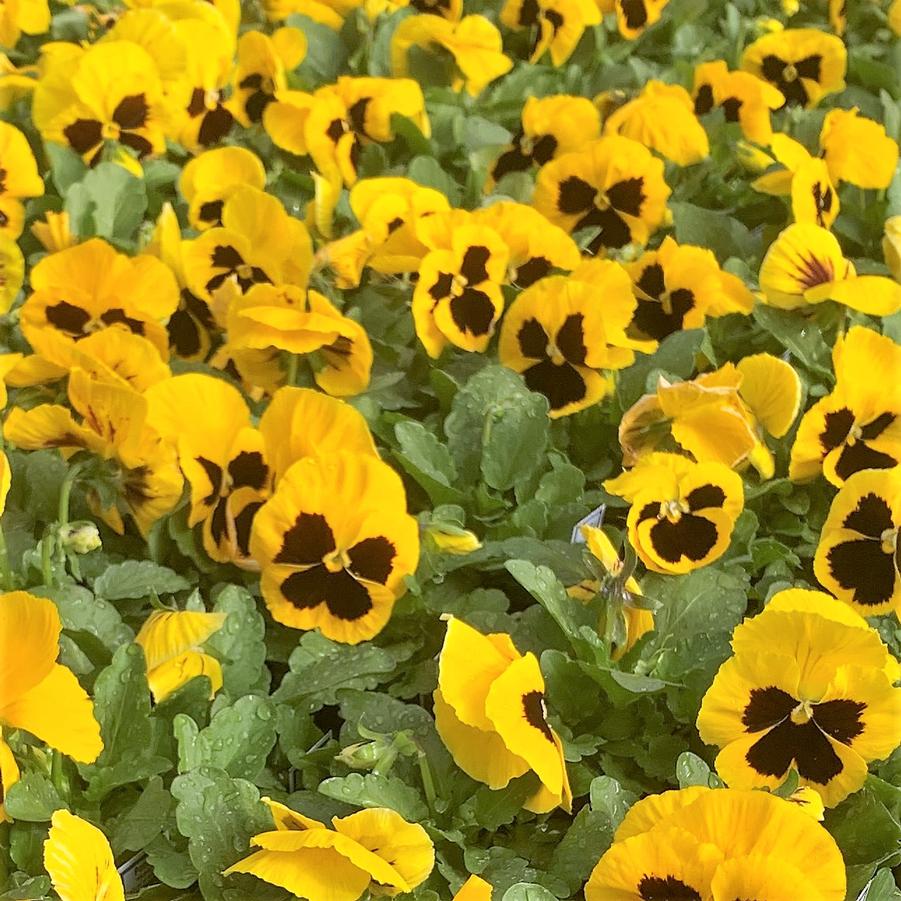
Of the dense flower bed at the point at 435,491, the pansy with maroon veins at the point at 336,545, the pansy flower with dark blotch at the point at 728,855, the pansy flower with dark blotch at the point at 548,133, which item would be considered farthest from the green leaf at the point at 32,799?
the pansy flower with dark blotch at the point at 548,133

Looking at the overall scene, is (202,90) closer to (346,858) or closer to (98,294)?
(98,294)

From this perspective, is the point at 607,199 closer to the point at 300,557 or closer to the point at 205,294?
the point at 205,294

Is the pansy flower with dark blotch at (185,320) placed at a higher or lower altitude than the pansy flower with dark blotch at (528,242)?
lower

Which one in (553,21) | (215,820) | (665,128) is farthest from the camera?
(553,21)

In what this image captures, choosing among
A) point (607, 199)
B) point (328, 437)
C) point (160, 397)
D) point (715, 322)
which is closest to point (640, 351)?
point (715, 322)

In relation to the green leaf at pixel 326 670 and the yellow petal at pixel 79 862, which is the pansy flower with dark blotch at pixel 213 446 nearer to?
the green leaf at pixel 326 670

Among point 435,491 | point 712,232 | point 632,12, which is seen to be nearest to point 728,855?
point 435,491
